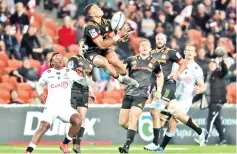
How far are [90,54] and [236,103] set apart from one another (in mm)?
8336

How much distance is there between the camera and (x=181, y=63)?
21938 mm

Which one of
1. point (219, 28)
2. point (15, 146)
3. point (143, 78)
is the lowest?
point (15, 146)

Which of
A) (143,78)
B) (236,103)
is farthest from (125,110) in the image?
(236,103)

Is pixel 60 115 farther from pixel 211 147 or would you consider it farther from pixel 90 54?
pixel 211 147

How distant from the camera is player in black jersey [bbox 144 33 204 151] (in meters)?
21.9

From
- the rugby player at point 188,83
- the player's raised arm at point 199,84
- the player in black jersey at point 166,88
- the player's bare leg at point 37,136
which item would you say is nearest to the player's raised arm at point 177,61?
the player in black jersey at point 166,88

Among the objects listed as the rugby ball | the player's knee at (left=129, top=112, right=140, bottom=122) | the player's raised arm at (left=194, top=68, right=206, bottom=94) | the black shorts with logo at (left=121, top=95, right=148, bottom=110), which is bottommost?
the player's knee at (left=129, top=112, right=140, bottom=122)

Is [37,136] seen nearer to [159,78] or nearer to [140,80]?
[140,80]

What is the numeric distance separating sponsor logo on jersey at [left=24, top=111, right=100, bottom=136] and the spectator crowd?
0.74 meters

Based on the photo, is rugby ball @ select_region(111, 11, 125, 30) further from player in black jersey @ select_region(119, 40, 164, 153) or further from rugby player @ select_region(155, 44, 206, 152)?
rugby player @ select_region(155, 44, 206, 152)

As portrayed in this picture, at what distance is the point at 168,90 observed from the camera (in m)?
22.1

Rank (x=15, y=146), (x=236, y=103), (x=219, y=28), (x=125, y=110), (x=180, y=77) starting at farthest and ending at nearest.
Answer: (x=219, y=28) → (x=236, y=103) → (x=15, y=146) → (x=180, y=77) → (x=125, y=110)

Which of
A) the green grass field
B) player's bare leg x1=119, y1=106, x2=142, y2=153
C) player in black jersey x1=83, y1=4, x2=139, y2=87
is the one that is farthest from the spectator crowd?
player in black jersey x1=83, y1=4, x2=139, y2=87

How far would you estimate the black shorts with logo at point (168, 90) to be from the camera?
22.1 m
